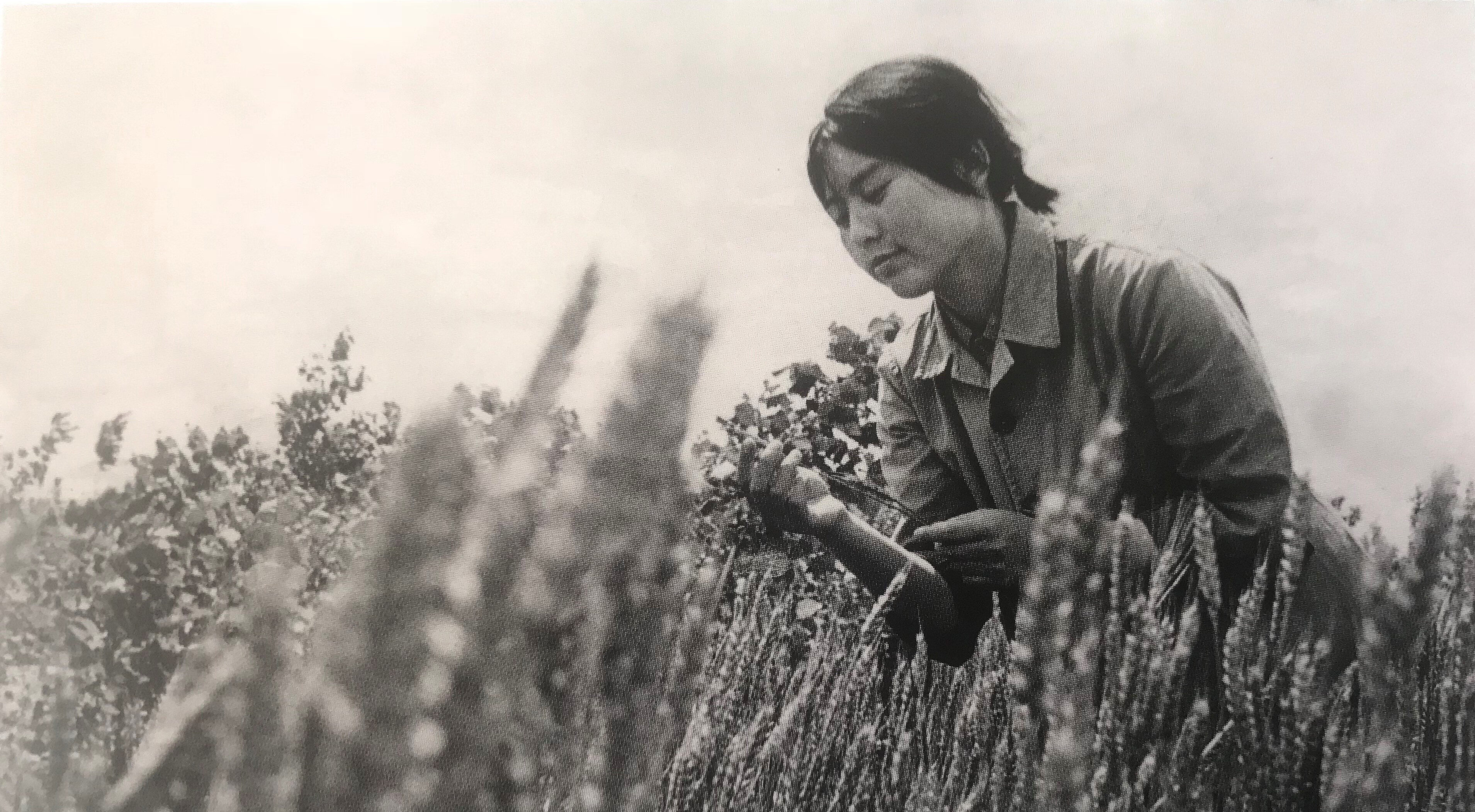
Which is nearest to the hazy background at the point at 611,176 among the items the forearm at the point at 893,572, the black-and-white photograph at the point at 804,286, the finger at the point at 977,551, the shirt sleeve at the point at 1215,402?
the black-and-white photograph at the point at 804,286

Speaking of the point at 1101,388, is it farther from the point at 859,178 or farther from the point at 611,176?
the point at 611,176

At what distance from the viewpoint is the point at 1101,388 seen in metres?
1.68

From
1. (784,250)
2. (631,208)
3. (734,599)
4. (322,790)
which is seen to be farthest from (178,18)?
(322,790)

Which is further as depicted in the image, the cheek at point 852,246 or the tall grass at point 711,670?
the cheek at point 852,246

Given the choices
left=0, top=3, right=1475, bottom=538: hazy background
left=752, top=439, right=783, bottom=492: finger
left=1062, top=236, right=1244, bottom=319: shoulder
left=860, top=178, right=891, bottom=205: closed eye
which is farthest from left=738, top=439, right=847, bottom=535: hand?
left=1062, top=236, right=1244, bottom=319: shoulder

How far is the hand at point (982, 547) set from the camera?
67.7 inches

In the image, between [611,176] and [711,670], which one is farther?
[611,176]

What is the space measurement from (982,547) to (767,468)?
406mm

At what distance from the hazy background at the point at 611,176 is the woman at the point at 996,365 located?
0.23ft

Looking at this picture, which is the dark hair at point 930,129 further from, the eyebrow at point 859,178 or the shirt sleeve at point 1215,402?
the shirt sleeve at point 1215,402

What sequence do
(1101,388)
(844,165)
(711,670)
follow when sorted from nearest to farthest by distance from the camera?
1. (711,670)
2. (1101,388)
3. (844,165)

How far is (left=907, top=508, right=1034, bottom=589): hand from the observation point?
1720mm

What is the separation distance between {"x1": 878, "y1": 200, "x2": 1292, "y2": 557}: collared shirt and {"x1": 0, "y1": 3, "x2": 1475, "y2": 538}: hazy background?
0.35 ft

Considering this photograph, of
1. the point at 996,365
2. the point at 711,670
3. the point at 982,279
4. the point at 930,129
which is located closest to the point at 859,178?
the point at 930,129
